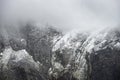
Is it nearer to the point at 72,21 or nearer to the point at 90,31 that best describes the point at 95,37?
the point at 90,31

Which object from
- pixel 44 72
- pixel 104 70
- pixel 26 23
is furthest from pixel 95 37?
pixel 26 23

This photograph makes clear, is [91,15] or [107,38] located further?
[91,15]

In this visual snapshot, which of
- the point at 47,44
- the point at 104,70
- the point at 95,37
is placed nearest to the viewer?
the point at 104,70
